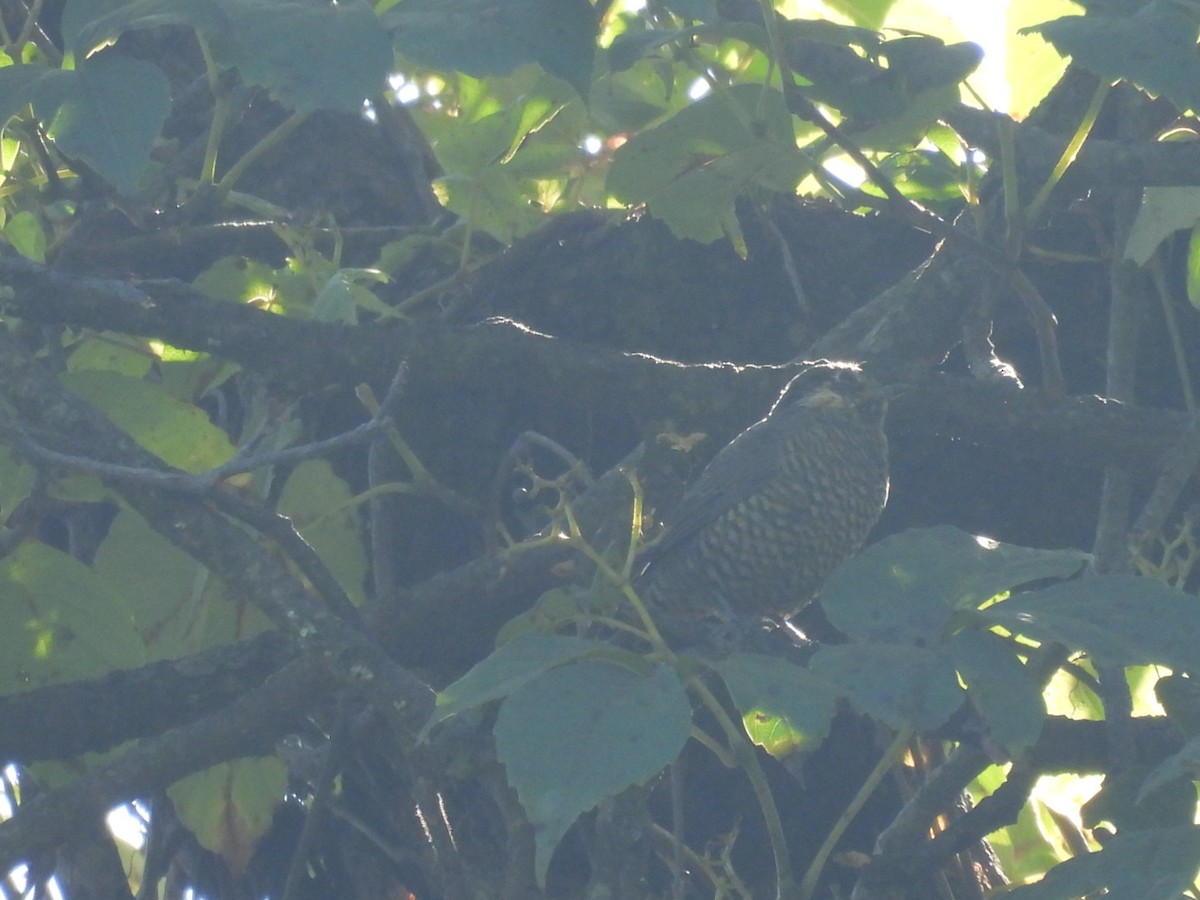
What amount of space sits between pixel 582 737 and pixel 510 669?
0.10 m

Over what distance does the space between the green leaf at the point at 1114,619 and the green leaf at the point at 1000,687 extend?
0.02 metres

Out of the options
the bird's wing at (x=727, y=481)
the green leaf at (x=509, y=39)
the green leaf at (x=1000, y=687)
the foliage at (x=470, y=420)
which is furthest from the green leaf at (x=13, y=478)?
the green leaf at (x=1000, y=687)

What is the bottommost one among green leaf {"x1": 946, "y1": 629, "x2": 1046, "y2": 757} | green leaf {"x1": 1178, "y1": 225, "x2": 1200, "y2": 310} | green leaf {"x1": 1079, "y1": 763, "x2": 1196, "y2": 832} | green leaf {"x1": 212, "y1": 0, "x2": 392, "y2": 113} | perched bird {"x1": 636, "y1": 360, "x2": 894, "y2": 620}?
perched bird {"x1": 636, "y1": 360, "x2": 894, "y2": 620}

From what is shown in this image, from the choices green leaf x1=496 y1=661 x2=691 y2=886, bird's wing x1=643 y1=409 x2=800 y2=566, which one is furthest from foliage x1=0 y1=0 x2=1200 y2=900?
bird's wing x1=643 y1=409 x2=800 y2=566

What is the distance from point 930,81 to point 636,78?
3.53 feet

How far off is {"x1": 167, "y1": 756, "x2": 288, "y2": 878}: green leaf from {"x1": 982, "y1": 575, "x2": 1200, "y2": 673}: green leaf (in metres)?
1.31

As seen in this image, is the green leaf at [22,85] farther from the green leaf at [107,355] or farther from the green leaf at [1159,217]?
the green leaf at [1159,217]

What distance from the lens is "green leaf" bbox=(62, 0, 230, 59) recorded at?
1529 millimetres

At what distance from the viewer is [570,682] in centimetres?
117

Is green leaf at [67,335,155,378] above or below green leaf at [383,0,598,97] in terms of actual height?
below

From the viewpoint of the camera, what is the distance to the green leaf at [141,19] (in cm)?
153

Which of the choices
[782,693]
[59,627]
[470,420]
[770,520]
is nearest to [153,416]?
[59,627]

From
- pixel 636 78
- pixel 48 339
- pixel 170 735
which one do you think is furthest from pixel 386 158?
pixel 170 735

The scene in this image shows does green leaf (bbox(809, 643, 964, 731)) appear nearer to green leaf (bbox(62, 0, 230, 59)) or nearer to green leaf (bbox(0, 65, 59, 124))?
green leaf (bbox(62, 0, 230, 59))
